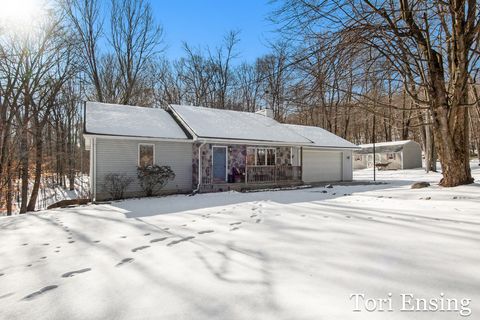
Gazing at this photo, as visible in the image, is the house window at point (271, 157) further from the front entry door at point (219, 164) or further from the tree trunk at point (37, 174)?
the tree trunk at point (37, 174)

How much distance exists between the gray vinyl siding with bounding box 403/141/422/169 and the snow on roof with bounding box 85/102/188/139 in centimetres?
2431

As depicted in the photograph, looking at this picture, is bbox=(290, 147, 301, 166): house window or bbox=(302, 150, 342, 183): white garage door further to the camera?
bbox=(302, 150, 342, 183): white garage door

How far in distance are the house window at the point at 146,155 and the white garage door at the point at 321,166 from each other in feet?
29.9

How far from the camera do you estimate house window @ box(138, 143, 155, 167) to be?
12.5 metres

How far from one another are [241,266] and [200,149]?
10.3m

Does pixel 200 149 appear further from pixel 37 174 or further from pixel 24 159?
pixel 37 174

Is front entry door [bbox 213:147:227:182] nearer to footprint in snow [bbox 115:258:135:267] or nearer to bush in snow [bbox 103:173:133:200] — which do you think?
bush in snow [bbox 103:173:133:200]

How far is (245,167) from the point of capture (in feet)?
48.3

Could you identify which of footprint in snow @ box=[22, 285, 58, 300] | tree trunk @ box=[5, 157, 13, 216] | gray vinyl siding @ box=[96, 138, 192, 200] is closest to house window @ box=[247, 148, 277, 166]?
gray vinyl siding @ box=[96, 138, 192, 200]

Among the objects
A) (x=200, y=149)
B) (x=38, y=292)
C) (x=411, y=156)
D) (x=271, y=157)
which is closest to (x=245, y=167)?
(x=271, y=157)

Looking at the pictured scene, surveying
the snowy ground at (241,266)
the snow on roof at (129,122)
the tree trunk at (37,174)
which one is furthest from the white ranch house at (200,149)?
the snowy ground at (241,266)

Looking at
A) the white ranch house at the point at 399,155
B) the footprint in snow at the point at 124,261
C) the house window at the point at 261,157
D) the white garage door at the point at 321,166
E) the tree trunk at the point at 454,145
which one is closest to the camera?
the footprint in snow at the point at 124,261

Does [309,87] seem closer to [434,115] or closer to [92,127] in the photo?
[434,115]

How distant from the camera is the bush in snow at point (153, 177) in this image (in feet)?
39.5
